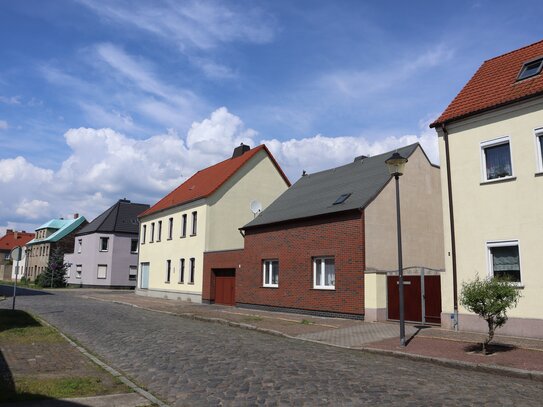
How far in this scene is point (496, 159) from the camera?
14367mm

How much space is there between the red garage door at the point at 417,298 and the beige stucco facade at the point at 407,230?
27 centimetres

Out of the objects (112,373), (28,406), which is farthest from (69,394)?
(112,373)

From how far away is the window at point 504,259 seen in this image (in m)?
13.4

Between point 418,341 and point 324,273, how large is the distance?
306 inches

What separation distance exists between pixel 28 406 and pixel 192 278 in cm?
2551

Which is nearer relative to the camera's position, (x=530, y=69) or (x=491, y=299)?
(x=491, y=299)

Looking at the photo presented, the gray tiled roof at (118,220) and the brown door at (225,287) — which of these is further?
the gray tiled roof at (118,220)

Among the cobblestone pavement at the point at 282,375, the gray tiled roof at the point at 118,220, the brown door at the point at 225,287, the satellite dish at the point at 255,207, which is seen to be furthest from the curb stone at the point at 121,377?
the gray tiled roof at the point at 118,220

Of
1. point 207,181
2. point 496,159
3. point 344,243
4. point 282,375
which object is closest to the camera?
point 282,375

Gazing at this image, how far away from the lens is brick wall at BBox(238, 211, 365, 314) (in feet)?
60.5

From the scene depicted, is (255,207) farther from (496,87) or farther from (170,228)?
(496,87)

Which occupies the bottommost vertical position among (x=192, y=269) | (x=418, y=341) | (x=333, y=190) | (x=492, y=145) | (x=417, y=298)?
(x=418, y=341)

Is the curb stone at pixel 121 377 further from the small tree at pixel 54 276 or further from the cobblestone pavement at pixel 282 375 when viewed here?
the small tree at pixel 54 276

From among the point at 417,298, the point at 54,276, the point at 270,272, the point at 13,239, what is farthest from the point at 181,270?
the point at 13,239
